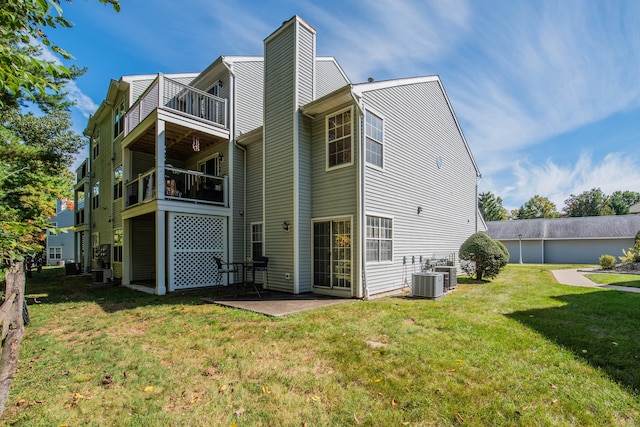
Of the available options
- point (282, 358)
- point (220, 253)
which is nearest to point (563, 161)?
point (220, 253)

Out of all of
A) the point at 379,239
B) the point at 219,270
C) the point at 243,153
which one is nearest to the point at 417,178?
the point at 379,239

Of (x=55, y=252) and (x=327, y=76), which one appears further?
(x=55, y=252)

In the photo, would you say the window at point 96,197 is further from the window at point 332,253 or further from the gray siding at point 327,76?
the window at point 332,253

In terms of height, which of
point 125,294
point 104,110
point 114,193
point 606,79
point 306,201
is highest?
point 104,110

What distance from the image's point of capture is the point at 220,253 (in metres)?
11.2

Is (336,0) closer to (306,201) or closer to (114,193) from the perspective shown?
(306,201)

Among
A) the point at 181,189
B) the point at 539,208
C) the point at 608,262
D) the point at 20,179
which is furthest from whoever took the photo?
the point at 539,208

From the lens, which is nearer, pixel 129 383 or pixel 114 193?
pixel 129 383

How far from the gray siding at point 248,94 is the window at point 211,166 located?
157cm

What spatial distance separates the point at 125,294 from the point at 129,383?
7627mm

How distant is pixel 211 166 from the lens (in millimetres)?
12836

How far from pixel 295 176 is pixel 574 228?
3031 centimetres

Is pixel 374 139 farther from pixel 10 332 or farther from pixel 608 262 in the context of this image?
pixel 608 262

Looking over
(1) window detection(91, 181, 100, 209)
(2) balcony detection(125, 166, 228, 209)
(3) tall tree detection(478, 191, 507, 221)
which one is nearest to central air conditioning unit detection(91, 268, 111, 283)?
(2) balcony detection(125, 166, 228, 209)
